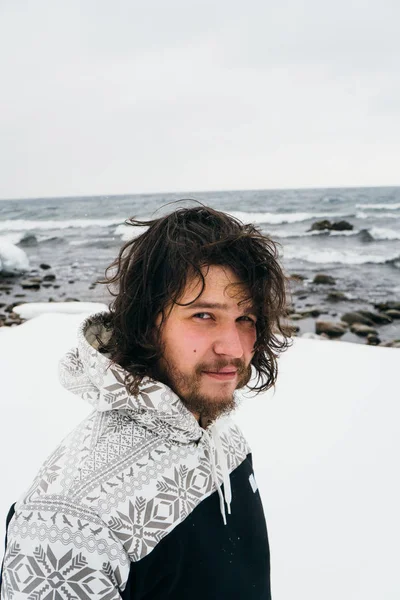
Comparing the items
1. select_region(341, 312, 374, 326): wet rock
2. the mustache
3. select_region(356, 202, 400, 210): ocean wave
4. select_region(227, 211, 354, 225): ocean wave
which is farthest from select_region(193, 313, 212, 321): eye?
select_region(356, 202, 400, 210): ocean wave

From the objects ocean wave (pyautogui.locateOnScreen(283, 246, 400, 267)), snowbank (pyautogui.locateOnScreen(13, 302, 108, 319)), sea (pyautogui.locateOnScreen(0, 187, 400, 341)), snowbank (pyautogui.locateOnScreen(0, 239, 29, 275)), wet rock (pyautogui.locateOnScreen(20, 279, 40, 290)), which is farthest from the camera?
snowbank (pyautogui.locateOnScreen(0, 239, 29, 275))

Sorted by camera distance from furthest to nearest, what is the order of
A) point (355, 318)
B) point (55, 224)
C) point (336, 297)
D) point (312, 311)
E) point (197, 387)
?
point (55, 224) → point (336, 297) → point (312, 311) → point (355, 318) → point (197, 387)

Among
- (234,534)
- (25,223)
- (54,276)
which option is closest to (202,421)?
(234,534)

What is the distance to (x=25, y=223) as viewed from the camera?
84.8 ft

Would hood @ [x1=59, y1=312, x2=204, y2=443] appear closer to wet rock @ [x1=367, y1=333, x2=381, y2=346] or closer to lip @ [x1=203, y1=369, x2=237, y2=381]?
lip @ [x1=203, y1=369, x2=237, y2=381]

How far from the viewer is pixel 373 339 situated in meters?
7.63

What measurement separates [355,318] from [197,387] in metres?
8.14

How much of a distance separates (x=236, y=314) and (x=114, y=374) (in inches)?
13.2

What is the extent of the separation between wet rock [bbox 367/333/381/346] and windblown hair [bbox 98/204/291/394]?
6815 mm

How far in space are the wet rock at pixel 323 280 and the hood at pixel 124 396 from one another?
1116 cm

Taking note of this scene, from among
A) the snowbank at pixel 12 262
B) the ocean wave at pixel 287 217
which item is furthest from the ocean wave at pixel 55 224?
the snowbank at pixel 12 262

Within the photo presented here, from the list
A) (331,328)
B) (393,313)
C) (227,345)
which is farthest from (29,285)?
(227,345)

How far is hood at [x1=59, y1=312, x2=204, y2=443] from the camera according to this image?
91 cm

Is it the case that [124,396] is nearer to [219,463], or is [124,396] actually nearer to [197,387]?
[197,387]
